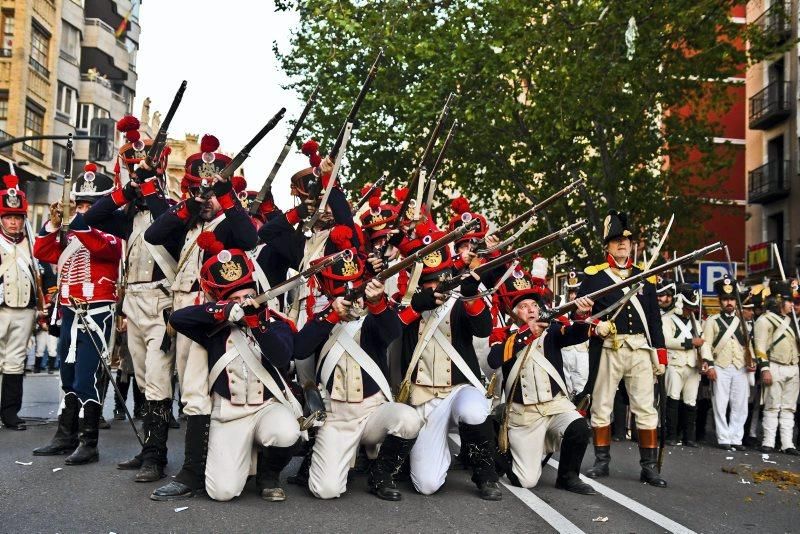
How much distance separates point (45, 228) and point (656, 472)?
5.85 m

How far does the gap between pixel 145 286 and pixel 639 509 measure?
4.09m

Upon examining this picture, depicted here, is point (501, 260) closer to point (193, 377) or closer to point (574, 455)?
point (574, 455)

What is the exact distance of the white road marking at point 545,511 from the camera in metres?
6.44

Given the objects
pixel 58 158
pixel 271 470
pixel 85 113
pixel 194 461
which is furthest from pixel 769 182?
pixel 194 461

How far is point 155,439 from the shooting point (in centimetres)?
747

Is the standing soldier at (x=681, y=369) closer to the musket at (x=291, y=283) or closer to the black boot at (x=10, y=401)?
the musket at (x=291, y=283)

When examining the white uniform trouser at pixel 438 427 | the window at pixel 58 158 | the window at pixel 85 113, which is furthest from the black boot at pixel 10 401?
the window at pixel 85 113

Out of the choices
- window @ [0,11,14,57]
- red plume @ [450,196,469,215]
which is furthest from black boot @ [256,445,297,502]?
window @ [0,11,14,57]

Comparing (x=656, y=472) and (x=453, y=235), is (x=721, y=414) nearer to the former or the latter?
(x=656, y=472)

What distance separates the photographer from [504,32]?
19172 mm

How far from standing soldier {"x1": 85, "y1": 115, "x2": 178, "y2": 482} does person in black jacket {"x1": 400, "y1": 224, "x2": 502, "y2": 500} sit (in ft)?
6.05

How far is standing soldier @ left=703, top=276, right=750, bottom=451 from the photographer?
12.1 m

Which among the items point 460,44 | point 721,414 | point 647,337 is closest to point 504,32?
point 460,44

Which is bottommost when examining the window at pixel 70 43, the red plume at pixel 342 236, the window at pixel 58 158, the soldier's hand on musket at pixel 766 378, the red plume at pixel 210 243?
the soldier's hand on musket at pixel 766 378
